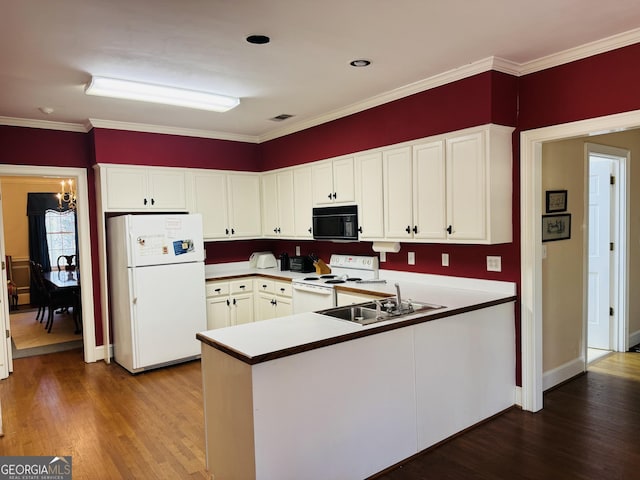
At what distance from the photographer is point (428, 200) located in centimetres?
359

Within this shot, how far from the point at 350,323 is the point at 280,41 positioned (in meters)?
1.75

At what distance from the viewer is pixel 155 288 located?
452cm

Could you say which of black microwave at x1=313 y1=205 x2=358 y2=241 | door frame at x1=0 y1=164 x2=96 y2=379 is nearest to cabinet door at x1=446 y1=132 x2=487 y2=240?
black microwave at x1=313 y1=205 x2=358 y2=241

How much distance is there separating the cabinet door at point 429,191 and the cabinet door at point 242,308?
2467 millimetres

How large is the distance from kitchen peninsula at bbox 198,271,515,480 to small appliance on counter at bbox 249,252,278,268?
118 inches

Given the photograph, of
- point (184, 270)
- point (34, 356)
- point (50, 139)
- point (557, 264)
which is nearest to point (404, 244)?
point (557, 264)

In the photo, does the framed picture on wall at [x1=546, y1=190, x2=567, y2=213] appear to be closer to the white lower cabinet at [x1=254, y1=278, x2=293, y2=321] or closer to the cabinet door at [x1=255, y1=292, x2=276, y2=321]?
the white lower cabinet at [x1=254, y1=278, x2=293, y2=321]

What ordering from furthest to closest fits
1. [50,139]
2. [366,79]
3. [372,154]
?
1. [50,139]
2. [372,154]
3. [366,79]

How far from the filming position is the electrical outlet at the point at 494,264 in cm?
347

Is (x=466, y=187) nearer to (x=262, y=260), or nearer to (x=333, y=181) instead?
(x=333, y=181)

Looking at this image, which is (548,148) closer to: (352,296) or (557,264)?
(557,264)

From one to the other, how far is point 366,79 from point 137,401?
10.6 ft

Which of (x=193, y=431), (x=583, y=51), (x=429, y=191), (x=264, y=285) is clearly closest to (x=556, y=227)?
(x=429, y=191)

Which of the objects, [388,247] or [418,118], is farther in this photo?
[388,247]
